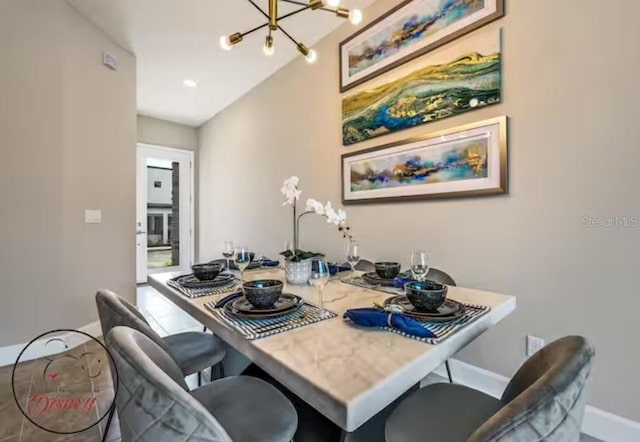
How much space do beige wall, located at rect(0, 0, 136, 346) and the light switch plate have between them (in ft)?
0.12

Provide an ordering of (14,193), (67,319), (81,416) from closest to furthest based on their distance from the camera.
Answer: (81,416), (14,193), (67,319)

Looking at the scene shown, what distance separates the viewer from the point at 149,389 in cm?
61

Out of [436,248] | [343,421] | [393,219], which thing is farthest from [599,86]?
[343,421]

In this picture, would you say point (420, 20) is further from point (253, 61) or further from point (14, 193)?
point (14, 193)

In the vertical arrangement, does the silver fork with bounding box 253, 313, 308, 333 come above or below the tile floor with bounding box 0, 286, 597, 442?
above

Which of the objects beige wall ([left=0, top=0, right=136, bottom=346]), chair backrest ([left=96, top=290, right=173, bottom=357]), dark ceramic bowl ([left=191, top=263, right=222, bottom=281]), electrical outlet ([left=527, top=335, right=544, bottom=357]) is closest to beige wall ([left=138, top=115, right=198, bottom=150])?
beige wall ([left=0, top=0, right=136, bottom=346])

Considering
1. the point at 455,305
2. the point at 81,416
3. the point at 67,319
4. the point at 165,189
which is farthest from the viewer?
the point at 165,189

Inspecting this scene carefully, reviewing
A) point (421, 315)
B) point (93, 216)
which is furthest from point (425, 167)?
point (93, 216)

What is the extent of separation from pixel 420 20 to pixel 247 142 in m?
2.67

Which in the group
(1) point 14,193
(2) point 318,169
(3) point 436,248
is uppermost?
(2) point 318,169

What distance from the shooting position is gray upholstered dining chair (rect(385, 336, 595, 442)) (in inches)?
22.1

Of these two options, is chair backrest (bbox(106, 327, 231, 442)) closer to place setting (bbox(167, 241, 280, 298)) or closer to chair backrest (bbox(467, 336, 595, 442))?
chair backrest (bbox(467, 336, 595, 442))

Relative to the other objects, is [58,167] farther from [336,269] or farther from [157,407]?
[157,407]

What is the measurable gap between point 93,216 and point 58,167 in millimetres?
506
